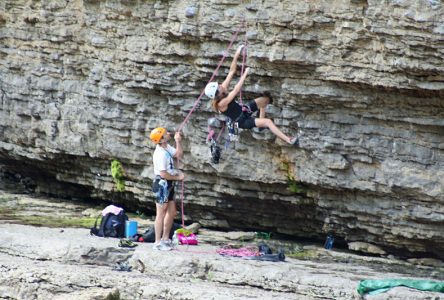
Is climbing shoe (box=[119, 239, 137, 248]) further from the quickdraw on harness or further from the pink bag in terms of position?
the quickdraw on harness

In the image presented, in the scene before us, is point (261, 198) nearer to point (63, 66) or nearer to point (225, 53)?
point (225, 53)

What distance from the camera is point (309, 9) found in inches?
616

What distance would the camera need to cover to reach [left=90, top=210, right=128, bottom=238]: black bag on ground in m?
17.4

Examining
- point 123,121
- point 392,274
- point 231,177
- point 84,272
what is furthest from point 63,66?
point 392,274

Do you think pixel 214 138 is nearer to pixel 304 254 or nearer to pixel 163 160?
pixel 163 160

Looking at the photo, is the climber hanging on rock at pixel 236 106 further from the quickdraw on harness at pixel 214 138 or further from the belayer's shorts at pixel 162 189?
the belayer's shorts at pixel 162 189

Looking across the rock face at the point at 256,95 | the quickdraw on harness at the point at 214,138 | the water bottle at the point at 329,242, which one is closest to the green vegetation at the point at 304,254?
the water bottle at the point at 329,242

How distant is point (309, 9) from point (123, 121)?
16.8 ft

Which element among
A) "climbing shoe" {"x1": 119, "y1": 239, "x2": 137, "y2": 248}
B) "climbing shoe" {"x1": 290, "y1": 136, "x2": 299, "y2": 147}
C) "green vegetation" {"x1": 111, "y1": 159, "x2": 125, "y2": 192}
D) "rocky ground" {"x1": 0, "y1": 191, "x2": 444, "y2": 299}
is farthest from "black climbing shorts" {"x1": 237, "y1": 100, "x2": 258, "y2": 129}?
"green vegetation" {"x1": 111, "y1": 159, "x2": 125, "y2": 192}

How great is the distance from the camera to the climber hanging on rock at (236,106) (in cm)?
1612

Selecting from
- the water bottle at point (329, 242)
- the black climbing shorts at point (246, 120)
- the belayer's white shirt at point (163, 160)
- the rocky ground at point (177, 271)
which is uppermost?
the black climbing shorts at point (246, 120)

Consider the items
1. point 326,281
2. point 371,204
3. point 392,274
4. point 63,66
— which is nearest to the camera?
point 326,281

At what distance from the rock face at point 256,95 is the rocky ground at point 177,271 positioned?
34.3 inches

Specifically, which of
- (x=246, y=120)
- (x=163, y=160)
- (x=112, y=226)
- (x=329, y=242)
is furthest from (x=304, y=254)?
(x=112, y=226)
